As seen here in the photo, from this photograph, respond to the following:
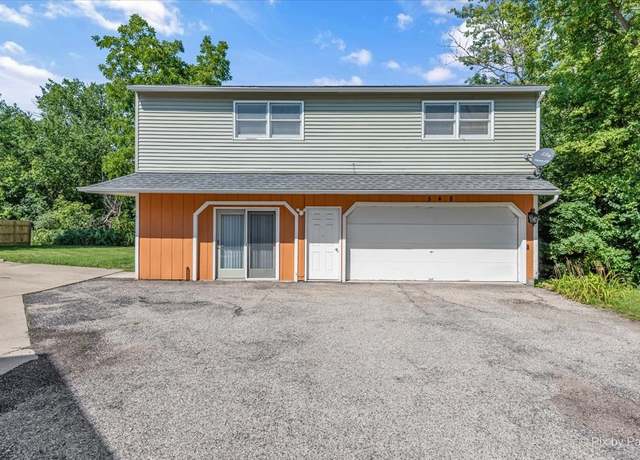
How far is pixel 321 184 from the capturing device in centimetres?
911

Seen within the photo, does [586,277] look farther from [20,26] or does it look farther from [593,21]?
[20,26]

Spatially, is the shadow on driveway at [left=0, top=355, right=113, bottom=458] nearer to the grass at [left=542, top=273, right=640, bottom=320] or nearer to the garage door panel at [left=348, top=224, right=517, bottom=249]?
the garage door panel at [left=348, top=224, right=517, bottom=249]

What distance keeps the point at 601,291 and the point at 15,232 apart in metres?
23.8

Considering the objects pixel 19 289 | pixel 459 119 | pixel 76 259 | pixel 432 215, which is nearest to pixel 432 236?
pixel 432 215

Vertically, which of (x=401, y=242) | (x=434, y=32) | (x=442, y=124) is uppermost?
(x=434, y=32)

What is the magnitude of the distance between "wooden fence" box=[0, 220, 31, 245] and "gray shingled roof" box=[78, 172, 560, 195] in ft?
40.2

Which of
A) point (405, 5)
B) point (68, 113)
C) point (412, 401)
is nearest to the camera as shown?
point (412, 401)

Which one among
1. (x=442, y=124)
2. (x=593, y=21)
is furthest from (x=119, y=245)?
(x=593, y=21)

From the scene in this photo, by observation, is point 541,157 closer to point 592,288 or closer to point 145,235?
point 592,288

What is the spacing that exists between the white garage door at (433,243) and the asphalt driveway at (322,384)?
9.76 feet

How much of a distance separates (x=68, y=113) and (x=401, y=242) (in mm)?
34931

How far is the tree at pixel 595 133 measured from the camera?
8844mm

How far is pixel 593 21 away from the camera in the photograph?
1087 centimetres

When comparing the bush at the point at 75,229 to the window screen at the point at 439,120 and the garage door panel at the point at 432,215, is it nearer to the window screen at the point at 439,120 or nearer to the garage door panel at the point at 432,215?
the garage door panel at the point at 432,215
